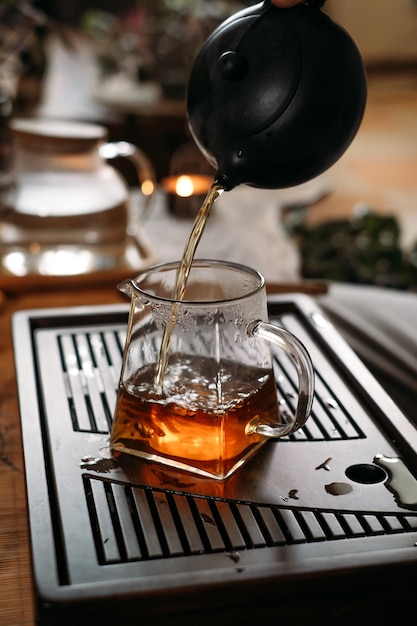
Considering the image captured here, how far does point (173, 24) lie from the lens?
3461mm

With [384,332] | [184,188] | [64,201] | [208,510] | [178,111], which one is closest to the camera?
[208,510]

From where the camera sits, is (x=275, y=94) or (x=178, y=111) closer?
(x=275, y=94)

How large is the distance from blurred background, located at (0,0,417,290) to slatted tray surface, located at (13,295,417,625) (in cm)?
100

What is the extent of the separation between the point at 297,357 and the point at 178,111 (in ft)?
8.09

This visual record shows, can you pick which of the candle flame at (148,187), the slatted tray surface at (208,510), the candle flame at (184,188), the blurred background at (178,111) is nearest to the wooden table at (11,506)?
the slatted tray surface at (208,510)

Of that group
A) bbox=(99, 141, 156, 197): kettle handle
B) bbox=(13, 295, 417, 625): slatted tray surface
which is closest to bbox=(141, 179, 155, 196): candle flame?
bbox=(99, 141, 156, 197): kettle handle

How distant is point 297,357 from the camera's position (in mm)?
725

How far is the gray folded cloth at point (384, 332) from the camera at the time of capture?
1.17m

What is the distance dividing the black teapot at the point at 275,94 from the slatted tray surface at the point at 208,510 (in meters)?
0.25

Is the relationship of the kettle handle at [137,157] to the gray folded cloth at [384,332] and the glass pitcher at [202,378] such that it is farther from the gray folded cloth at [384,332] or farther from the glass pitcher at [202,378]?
the glass pitcher at [202,378]

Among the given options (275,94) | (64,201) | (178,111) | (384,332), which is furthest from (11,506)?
(178,111)

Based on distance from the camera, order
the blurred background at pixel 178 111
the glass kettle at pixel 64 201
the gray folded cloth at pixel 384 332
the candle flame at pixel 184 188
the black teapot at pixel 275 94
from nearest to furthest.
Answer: the black teapot at pixel 275 94
the gray folded cloth at pixel 384 332
the glass kettle at pixel 64 201
the candle flame at pixel 184 188
the blurred background at pixel 178 111

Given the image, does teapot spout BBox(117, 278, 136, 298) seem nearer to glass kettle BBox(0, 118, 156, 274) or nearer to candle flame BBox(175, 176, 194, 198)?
glass kettle BBox(0, 118, 156, 274)

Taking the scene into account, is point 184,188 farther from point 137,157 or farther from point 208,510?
point 208,510
